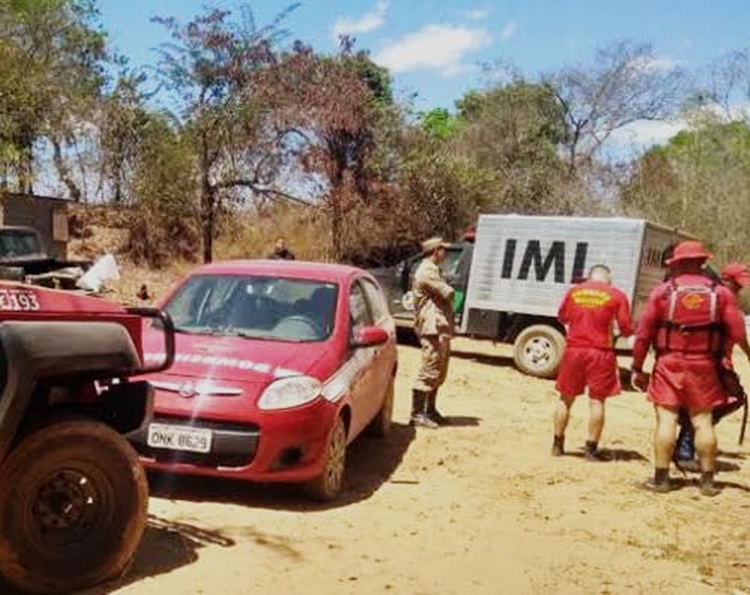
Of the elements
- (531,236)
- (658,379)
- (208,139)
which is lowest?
(658,379)

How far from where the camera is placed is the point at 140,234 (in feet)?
78.2

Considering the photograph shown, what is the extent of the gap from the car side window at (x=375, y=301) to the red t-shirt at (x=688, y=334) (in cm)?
210

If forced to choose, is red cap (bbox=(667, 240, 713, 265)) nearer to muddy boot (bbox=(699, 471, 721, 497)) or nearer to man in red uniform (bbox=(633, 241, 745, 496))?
man in red uniform (bbox=(633, 241, 745, 496))

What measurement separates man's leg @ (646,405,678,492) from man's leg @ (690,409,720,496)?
15 centimetres

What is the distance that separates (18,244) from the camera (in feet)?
47.0

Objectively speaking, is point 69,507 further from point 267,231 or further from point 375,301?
point 267,231

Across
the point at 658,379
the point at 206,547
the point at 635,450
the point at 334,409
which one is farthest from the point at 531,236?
the point at 206,547

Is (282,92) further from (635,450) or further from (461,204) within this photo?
(635,450)

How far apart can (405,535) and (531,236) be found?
8.78 m

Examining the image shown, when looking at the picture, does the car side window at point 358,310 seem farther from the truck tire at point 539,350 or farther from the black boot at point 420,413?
the truck tire at point 539,350

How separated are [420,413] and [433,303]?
3.47ft

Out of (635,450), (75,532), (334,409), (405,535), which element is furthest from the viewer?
(635,450)

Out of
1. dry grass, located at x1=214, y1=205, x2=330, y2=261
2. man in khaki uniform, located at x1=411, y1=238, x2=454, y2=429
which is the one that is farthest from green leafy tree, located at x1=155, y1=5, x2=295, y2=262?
man in khaki uniform, located at x1=411, y1=238, x2=454, y2=429

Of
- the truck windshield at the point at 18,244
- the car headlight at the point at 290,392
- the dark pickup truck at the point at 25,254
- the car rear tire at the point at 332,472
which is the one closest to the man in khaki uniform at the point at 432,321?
the car rear tire at the point at 332,472
